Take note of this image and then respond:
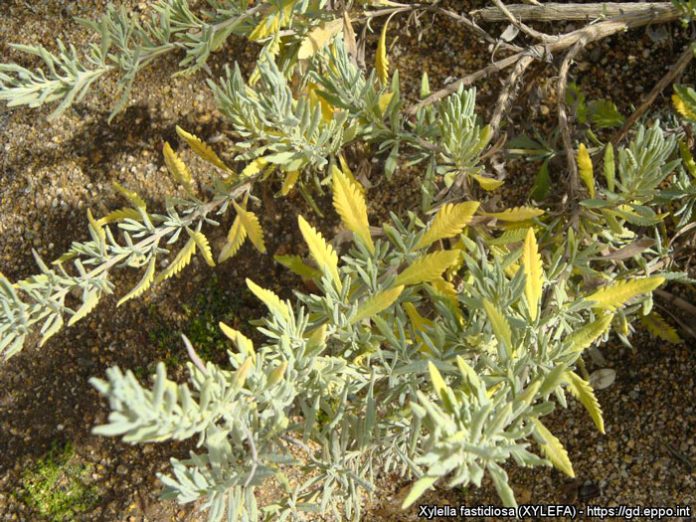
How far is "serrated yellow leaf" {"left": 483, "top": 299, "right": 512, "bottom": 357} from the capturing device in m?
1.25

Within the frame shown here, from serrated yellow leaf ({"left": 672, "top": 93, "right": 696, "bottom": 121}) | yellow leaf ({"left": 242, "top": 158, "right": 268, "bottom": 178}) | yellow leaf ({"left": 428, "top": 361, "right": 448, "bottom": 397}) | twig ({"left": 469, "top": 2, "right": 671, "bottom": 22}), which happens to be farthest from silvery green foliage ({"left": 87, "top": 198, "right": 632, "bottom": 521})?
twig ({"left": 469, "top": 2, "right": 671, "bottom": 22})

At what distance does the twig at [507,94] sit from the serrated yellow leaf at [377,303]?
2.04 feet

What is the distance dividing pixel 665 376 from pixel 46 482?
181 cm

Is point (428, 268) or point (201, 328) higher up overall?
point (428, 268)

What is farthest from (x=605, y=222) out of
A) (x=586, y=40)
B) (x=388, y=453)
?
(x=388, y=453)

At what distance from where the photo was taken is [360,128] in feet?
5.19

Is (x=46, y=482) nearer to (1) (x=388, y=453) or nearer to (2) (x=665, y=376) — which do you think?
(1) (x=388, y=453)

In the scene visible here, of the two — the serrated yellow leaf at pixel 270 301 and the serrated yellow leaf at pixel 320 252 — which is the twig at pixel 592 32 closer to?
the serrated yellow leaf at pixel 320 252

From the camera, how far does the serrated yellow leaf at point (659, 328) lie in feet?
5.92

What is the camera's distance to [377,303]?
1.34 m

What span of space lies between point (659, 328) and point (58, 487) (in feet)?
5.75

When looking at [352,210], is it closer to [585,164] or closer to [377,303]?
[377,303]

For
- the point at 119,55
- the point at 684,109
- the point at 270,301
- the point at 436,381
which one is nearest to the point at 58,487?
the point at 270,301

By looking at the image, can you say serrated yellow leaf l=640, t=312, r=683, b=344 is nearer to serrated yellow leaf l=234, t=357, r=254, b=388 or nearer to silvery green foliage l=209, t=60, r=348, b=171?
silvery green foliage l=209, t=60, r=348, b=171
